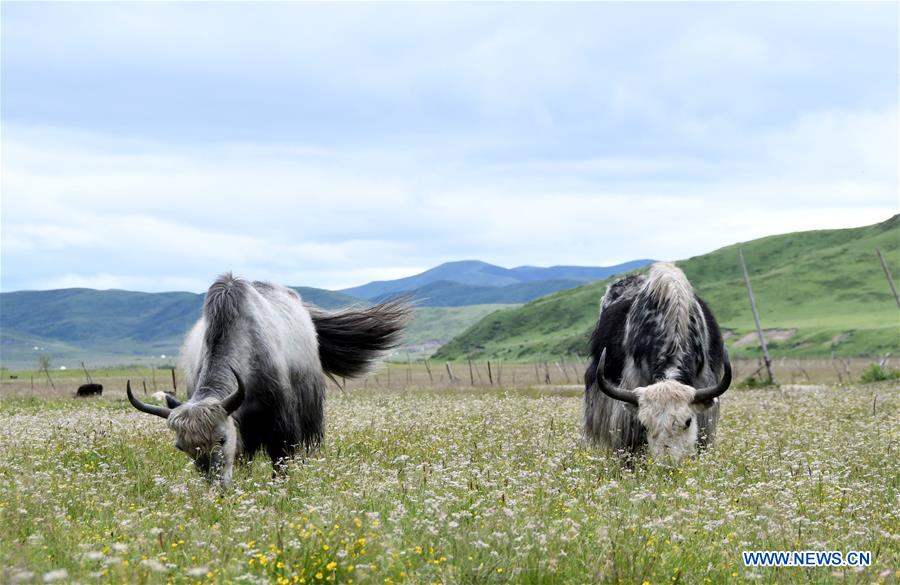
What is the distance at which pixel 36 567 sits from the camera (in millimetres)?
5570

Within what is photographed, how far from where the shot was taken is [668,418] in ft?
33.2

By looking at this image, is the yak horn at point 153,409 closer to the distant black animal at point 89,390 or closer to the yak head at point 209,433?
the yak head at point 209,433

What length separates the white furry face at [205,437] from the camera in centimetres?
935

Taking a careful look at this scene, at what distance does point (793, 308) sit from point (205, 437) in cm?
15249

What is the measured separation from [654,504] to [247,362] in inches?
202

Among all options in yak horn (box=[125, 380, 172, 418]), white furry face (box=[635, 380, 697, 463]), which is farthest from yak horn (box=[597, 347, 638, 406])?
yak horn (box=[125, 380, 172, 418])

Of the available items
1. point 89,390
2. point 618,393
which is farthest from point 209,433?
point 89,390

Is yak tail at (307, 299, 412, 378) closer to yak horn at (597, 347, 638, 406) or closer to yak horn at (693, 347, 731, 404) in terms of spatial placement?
yak horn at (597, 347, 638, 406)

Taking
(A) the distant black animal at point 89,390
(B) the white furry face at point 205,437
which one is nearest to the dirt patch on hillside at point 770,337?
(A) the distant black animal at point 89,390

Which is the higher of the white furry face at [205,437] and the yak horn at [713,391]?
the white furry face at [205,437]

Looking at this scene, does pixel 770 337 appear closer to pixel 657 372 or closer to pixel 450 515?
pixel 657 372

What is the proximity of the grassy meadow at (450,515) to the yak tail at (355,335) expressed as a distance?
2.09 metres

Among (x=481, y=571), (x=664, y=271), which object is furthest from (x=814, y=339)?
(x=481, y=571)

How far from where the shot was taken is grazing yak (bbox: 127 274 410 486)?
9.49 meters
